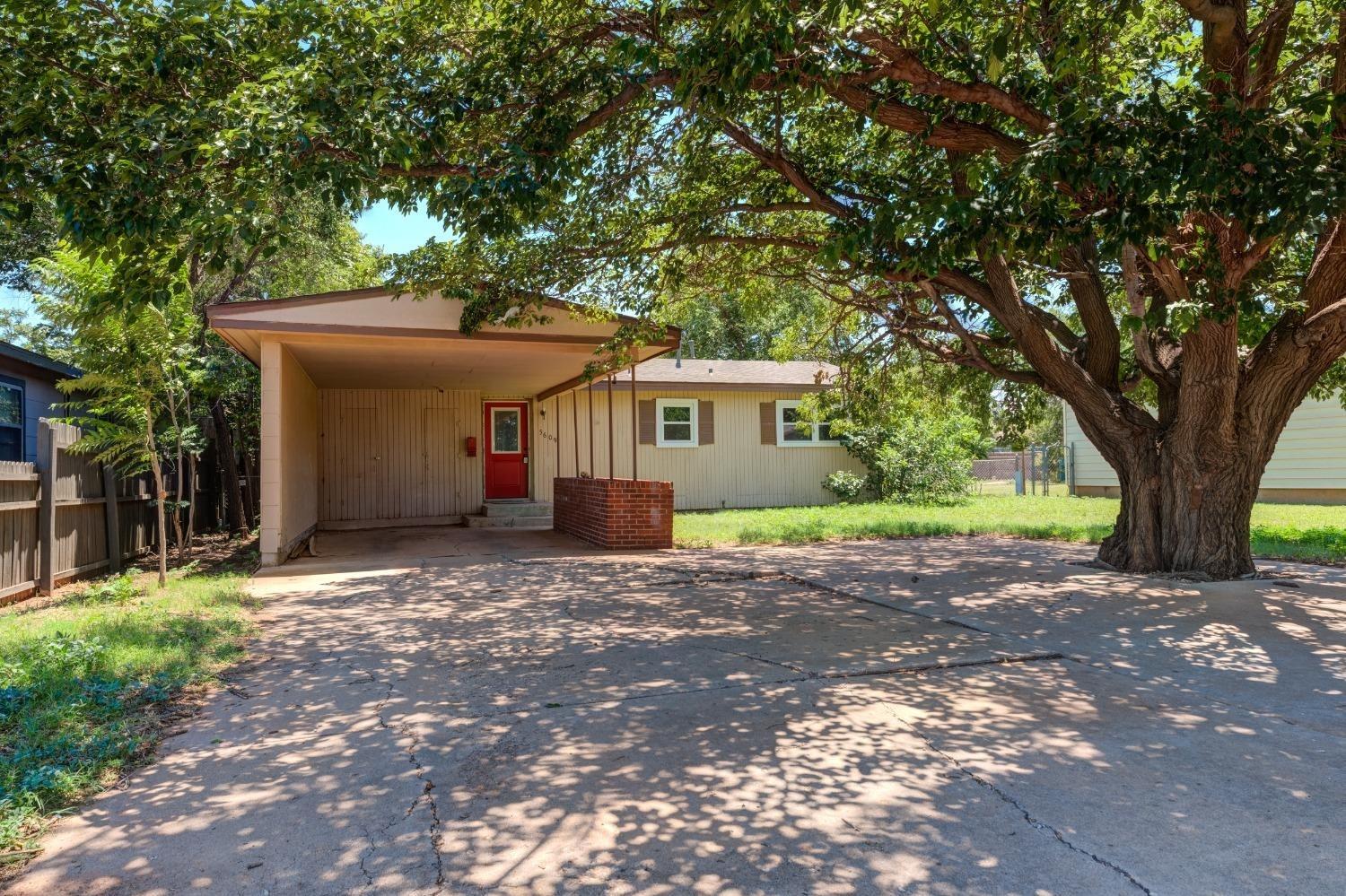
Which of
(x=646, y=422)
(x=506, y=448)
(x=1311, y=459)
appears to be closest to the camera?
(x=506, y=448)

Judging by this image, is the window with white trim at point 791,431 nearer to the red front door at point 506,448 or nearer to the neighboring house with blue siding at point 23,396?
the red front door at point 506,448

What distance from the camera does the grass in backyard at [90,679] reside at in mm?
3402

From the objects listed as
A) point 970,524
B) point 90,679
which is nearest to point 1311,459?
point 970,524

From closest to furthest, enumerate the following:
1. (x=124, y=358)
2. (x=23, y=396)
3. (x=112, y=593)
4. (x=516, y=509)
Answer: (x=112, y=593) < (x=124, y=358) < (x=23, y=396) < (x=516, y=509)

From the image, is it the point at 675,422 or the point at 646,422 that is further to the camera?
the point at 675,422

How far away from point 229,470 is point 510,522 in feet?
15.3

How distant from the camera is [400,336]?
10.3m

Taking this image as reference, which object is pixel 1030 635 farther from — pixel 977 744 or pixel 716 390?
pixel 716 390

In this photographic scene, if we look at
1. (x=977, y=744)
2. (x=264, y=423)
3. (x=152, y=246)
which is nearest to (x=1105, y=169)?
(x=977, y=744)

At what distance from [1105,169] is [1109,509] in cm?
1339

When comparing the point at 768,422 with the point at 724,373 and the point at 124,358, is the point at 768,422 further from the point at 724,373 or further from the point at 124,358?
the point at 124,358

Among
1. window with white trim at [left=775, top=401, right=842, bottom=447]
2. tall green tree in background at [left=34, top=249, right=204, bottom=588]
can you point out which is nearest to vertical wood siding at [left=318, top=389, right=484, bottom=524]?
window with white trim at [left=775, top=401, right=842, bottom=447]

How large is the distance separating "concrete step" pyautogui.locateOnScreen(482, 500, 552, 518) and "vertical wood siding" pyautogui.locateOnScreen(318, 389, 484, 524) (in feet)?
3.01

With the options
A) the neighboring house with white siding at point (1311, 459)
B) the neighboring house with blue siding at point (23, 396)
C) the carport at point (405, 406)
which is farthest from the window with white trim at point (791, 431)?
the neighboring house with blue siding at point (23, 396)
